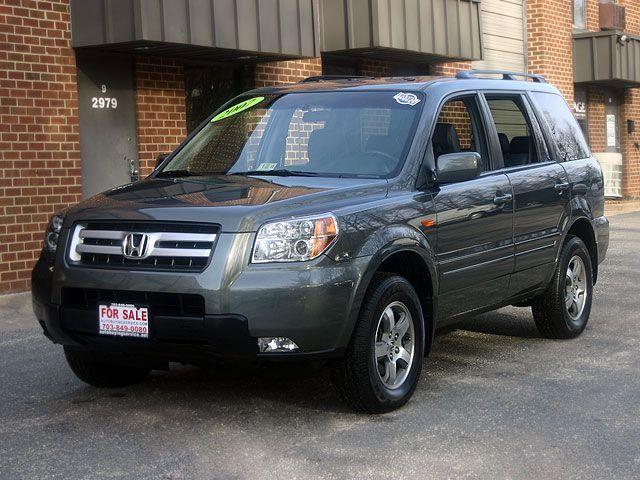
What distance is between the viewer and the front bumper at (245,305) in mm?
5215

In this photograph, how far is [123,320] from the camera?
5.45 meters

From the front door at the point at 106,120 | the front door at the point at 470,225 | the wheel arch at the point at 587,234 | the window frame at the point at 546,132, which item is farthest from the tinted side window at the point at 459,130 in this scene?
the front door at the point at 106,120

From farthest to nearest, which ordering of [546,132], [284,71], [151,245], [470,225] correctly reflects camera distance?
[284,71], [546,132], [470,225], [151,245]

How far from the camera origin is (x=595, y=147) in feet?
78.7

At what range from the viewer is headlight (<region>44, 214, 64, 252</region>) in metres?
5.91

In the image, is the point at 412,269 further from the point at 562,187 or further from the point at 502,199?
the point at 562,187

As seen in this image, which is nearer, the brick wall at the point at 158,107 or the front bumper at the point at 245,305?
the front bumper at the point at 245,305

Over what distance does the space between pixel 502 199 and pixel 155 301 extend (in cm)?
260

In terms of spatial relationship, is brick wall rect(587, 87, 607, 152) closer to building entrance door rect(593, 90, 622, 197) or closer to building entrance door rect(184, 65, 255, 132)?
building entrance door rect(593, 90, 622, 197)

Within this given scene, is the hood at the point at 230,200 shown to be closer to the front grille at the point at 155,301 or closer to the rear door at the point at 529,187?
the front grille at the point at 155,301

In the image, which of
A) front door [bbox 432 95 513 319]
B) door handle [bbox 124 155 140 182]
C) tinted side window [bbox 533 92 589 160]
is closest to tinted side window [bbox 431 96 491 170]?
front door [bbox 432 95 513 319]

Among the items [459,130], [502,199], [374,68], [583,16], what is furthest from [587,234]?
[583,16]

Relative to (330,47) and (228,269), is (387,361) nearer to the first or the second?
(228,269)

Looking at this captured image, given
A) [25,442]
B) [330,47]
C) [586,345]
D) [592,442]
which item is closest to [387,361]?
[592,442]
